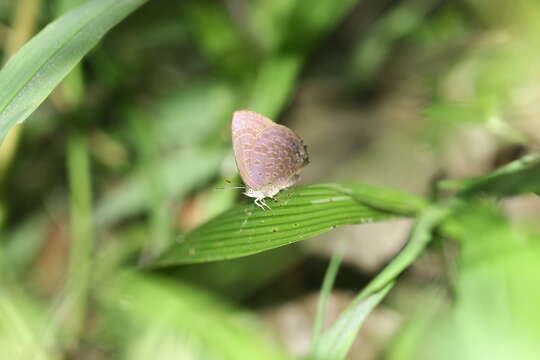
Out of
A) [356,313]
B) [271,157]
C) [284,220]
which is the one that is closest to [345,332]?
[356,313]

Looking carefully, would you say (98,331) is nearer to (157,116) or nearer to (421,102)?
(157,116)

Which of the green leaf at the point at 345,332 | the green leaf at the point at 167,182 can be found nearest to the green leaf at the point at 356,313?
the green leaf at the point at 345,332

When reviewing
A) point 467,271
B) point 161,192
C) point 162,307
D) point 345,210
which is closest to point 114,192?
point 161,192

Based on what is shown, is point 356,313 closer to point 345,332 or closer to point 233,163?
point 345,332

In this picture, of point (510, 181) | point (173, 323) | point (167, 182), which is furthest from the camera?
point (167, 182)

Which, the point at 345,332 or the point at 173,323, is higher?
the point at 173,323

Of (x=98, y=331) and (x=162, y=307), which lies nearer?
(x=162, y=307)

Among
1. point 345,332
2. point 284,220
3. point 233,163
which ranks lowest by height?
point 345,332

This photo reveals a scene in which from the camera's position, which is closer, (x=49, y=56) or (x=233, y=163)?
(x=49, y=56)
